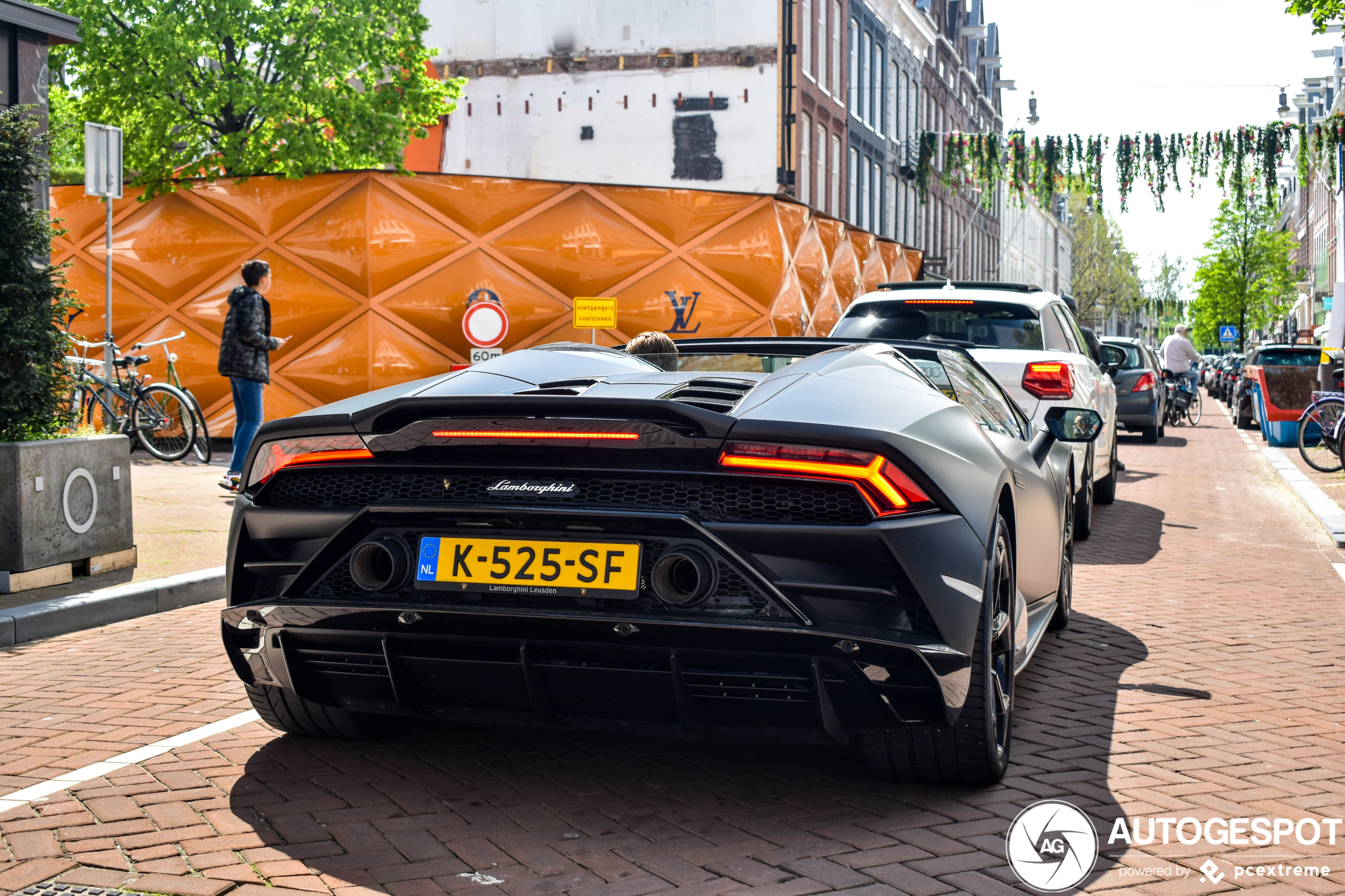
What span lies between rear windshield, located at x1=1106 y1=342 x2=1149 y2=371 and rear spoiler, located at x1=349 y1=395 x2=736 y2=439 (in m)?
19.6

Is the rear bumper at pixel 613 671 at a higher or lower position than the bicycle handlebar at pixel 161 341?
lower

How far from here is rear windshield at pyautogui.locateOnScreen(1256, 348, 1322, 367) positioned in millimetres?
23484

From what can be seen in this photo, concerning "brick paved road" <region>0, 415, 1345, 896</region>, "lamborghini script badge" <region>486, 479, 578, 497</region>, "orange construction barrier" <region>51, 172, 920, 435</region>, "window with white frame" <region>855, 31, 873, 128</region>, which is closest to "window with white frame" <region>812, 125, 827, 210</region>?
"window with white frame" <region>855, 31, 873, 128</region>

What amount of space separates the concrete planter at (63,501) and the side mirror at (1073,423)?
16.0 feet

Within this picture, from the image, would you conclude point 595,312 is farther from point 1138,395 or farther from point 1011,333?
A: point 1138,395

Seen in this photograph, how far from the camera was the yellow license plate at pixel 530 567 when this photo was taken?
10.7 feet

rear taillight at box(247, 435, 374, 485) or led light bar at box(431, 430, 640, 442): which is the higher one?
led light bar at box(431, 430, 640, 442)

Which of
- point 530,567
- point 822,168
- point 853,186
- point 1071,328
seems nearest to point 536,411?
point 530,567

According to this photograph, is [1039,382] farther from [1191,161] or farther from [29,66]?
[1191,161]

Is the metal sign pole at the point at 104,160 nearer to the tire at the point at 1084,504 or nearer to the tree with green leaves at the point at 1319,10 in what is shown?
the tire at the point at 1084,504

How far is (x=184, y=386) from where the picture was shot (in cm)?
1656

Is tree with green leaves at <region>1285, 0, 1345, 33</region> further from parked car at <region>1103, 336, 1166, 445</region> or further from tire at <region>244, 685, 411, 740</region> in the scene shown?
tire at <region>244, 685, 411, 740</region>

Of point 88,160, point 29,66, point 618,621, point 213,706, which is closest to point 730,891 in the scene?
point 618,621

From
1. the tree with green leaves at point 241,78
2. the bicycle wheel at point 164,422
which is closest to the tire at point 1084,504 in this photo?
the bicycle wheel at point 164,422
